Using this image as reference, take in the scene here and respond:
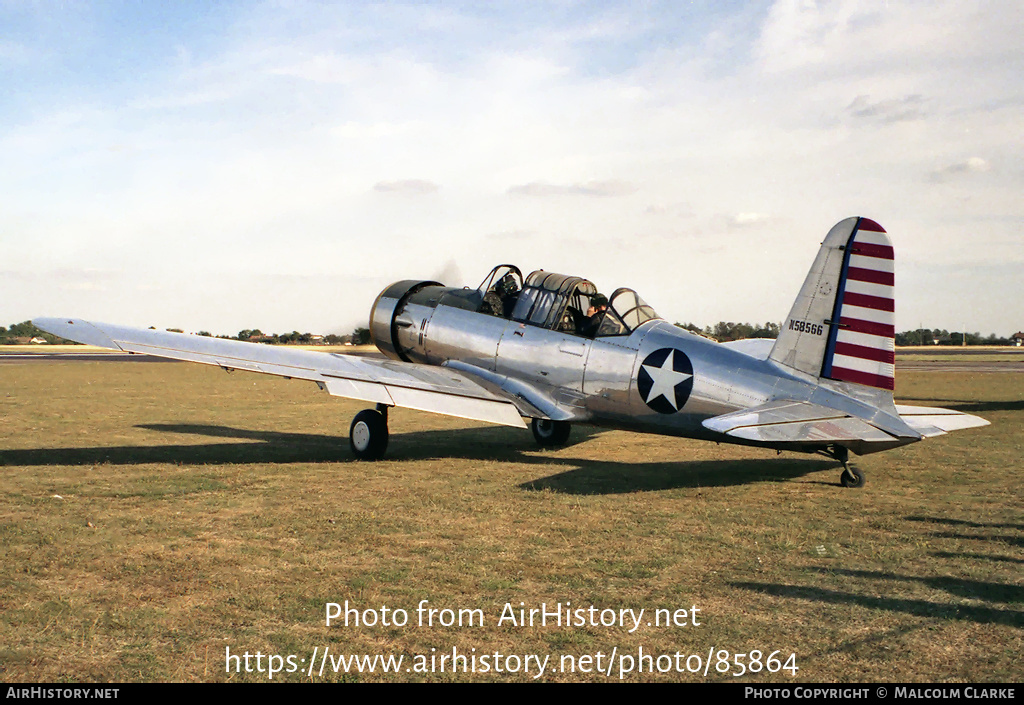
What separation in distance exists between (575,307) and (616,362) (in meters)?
1.13

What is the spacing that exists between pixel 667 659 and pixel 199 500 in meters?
5.53

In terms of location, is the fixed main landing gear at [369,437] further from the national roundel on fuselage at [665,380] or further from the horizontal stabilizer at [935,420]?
the horizontal stabilizer at [935,420]

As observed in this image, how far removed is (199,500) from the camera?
24.8 feet

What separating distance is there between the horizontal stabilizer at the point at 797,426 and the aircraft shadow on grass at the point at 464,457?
1290 mm

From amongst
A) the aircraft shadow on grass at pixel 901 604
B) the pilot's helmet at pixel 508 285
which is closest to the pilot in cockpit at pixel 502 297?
the pilot's helmet at pixel 508 285

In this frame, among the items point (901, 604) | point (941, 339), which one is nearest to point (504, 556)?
point (901, 604)

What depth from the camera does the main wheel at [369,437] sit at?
1048cm

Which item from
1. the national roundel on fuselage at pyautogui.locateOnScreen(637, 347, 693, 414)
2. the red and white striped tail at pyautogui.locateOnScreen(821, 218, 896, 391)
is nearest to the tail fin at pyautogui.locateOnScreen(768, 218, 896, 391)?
the red and white striped tail at pyautogui.locateOnScreen(821, 218, 896, 391)

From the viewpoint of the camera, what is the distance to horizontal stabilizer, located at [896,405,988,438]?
Result: 27.9 ft

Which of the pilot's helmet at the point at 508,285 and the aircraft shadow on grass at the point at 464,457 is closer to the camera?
the aircraft shadow on grass at the point at 464,457

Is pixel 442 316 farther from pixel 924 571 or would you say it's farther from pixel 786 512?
pixel 924 571

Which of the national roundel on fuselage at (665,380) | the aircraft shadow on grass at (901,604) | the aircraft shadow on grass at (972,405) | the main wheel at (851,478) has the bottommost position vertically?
the aircraft shadow on grass at (901,604)

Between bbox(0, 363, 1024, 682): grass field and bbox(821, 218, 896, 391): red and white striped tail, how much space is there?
1.37m

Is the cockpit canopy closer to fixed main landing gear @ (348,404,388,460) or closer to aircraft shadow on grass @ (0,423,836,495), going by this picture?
aircraft shadow on grass @ (0,423,836,495)
